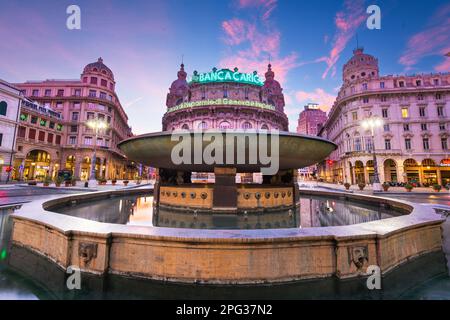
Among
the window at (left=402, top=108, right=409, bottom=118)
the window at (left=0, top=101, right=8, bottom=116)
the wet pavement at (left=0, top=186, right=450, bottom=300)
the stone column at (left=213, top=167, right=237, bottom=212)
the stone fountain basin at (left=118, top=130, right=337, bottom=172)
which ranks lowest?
the wet pavement at (left=0, top=186, right=450, bottom=300)

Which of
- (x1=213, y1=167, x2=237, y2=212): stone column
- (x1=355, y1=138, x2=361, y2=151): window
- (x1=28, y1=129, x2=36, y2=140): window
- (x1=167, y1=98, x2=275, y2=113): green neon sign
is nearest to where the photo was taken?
(x1=213, y1=167, x2=237, y2=212): stone column

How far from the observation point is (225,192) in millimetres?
7957

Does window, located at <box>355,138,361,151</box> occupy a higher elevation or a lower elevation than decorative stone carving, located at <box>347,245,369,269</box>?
higher

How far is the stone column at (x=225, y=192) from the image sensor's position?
7.89 meters

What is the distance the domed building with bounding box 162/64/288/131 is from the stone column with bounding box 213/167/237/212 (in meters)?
34.2

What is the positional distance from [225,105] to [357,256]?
1615 inches

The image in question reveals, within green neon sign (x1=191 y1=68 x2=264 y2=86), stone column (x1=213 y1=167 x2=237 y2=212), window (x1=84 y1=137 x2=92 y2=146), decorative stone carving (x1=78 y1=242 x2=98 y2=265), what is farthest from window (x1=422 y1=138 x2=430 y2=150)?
window (x1=84 y1=137 x2=92 y2=146)

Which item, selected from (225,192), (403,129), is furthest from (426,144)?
(225,192)

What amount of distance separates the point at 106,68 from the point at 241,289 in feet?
185

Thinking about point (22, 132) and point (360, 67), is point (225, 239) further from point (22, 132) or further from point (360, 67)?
point (360, 67)

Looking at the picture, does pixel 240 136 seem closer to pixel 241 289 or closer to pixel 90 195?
pixel 241 289

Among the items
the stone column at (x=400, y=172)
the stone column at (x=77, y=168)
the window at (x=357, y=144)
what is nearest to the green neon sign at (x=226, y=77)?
the window at (x=357, y=144)

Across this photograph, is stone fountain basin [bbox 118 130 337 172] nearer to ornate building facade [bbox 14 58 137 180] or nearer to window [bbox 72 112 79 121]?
ornate building facade [bbox 14 58 137 180]

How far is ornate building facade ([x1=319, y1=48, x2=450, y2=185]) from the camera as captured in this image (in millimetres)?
35688
